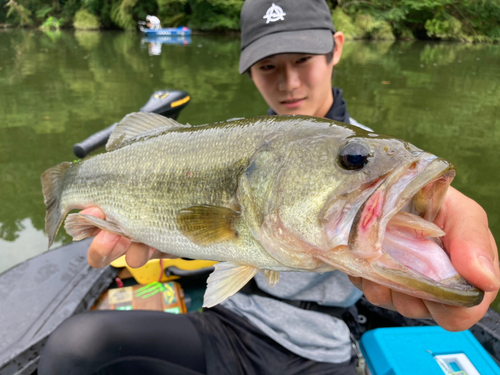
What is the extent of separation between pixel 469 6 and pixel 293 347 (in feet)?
119

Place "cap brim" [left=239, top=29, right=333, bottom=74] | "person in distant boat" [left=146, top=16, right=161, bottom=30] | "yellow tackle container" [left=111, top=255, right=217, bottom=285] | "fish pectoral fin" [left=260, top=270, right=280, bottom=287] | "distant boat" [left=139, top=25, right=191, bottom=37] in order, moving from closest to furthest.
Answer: "fish pectoral fin" [left=260, top=270, right=280, bottom=287]
"cap brim" [left=239, top=29, right=333, bottom=74]
"yellow tackle container" [left=111, top=255, right=217, bottom=285]
"distant boat" [left=139, top=25, right=191, bottom=37]
"person in distant boat" [left=146, top=16, right=161, bottom=30]

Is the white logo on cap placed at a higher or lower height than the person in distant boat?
lower

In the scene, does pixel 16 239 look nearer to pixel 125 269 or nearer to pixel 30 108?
pixel 125 269

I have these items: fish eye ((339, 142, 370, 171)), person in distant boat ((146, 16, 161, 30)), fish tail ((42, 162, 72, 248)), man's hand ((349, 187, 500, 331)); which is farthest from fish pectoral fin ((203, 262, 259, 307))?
person in distant boat ((146, 16, 161, 30))

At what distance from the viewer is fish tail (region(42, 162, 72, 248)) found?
193 centimetres

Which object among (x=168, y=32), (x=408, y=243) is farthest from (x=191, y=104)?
(x=168, y=32)

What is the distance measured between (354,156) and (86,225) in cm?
142

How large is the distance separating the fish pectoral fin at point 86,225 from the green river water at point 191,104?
2565 mm

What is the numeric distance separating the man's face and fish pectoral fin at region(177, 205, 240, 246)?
A: 1.37 meters

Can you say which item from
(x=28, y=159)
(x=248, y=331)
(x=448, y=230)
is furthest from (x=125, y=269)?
(x=28, y=159)

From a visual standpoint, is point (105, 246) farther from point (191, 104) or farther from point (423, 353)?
point (191, 104)

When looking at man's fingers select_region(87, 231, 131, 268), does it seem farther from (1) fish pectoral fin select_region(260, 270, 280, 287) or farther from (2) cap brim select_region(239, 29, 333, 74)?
(2) cap brim select_region(239, 29, 333, 74)

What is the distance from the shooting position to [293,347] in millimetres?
1739

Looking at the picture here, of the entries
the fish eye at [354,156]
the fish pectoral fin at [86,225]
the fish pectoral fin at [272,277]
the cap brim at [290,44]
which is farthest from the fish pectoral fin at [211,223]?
the cap brim at [290,44]
